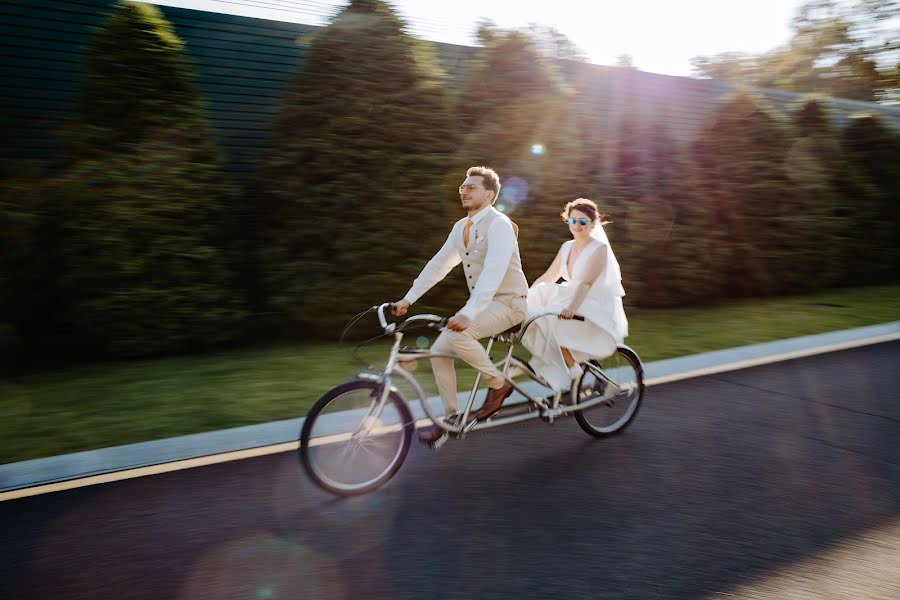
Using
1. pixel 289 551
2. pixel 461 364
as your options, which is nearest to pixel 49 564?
pixel 289 551

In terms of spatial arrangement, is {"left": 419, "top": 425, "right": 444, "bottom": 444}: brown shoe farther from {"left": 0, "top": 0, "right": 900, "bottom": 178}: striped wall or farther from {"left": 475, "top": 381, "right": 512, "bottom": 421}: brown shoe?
{"left": 0, "top": 0, "right": 900, "bottom": 178}: striped wall

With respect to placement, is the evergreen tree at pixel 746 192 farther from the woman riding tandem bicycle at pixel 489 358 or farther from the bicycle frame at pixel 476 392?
the bicycle frame at pixel 476 392

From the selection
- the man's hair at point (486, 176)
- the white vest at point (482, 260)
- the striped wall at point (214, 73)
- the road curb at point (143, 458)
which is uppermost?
the striped wall at point (214, 73)

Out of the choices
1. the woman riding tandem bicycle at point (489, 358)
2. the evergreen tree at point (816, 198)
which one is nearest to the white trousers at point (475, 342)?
the woman riding tandem bicycle at point (489, 358)

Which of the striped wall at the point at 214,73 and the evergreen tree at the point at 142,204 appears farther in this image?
the striped wall at the point at 214,73

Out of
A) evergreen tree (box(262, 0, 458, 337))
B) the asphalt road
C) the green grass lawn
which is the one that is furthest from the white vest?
evergreen tree (box(262, 0, 458, 337))

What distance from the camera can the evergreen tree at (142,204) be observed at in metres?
7.40

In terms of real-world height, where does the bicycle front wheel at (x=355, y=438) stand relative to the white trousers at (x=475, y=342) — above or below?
below

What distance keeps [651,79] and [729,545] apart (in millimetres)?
10817

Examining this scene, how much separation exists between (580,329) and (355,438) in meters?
1.88

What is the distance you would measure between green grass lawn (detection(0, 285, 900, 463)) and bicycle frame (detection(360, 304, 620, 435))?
1834 mm

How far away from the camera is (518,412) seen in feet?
16.7

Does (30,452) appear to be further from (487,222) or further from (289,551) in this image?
(487,222)

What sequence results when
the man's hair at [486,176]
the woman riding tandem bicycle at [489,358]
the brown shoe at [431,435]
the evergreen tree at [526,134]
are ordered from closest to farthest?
the woman riding tandem bicycle at [489,358], the man's hair at [486,176], the brown shoe at [431,435], the evergreen tree at [526,134]
